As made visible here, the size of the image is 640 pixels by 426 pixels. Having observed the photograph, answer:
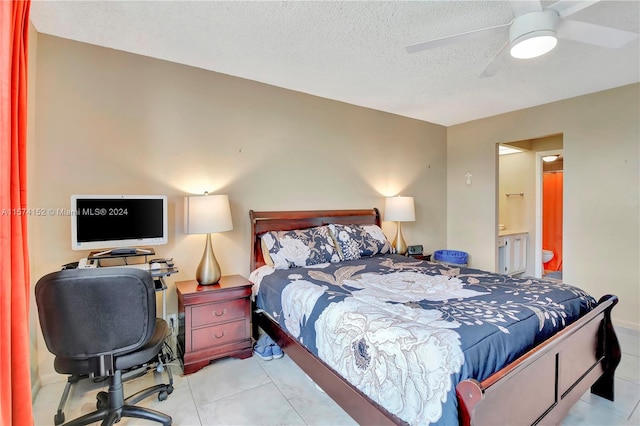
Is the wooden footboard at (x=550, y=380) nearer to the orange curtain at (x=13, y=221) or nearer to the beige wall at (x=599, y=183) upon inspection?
the orange curtain at (x=13, y=221)

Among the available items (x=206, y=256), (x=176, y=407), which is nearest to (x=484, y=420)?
(x=176, y=407)

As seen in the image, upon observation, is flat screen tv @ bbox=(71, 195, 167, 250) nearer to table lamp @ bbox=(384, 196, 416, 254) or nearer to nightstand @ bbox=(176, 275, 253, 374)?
nightstand @ bbox=(176, 275, 253, 374)

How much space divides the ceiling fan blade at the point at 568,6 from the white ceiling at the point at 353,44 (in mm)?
323

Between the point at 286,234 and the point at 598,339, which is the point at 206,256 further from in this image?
the point at 598,339

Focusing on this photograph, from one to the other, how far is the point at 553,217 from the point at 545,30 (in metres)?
5.72

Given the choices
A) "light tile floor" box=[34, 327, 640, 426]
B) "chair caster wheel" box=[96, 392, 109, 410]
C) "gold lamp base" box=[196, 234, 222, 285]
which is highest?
"gold lamp base" box=[196, 234, 222, 285]

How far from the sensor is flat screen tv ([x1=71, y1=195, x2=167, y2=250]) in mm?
2195

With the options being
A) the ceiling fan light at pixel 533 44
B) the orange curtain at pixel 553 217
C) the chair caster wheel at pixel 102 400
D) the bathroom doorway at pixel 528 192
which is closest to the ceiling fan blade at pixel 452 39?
the ceiling fan light at pixel 533 44

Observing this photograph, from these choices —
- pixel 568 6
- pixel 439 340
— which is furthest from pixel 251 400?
pixel 568 6

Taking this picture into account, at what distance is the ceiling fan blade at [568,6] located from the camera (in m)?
1.54

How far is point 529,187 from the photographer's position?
16.8 ft

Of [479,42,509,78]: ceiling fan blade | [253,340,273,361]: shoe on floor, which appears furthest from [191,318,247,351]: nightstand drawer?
[479,42,509,78]: ceiling fan blade

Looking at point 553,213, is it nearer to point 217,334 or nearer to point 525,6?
point 525,6

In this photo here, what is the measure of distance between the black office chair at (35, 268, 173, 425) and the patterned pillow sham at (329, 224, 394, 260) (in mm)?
1946
